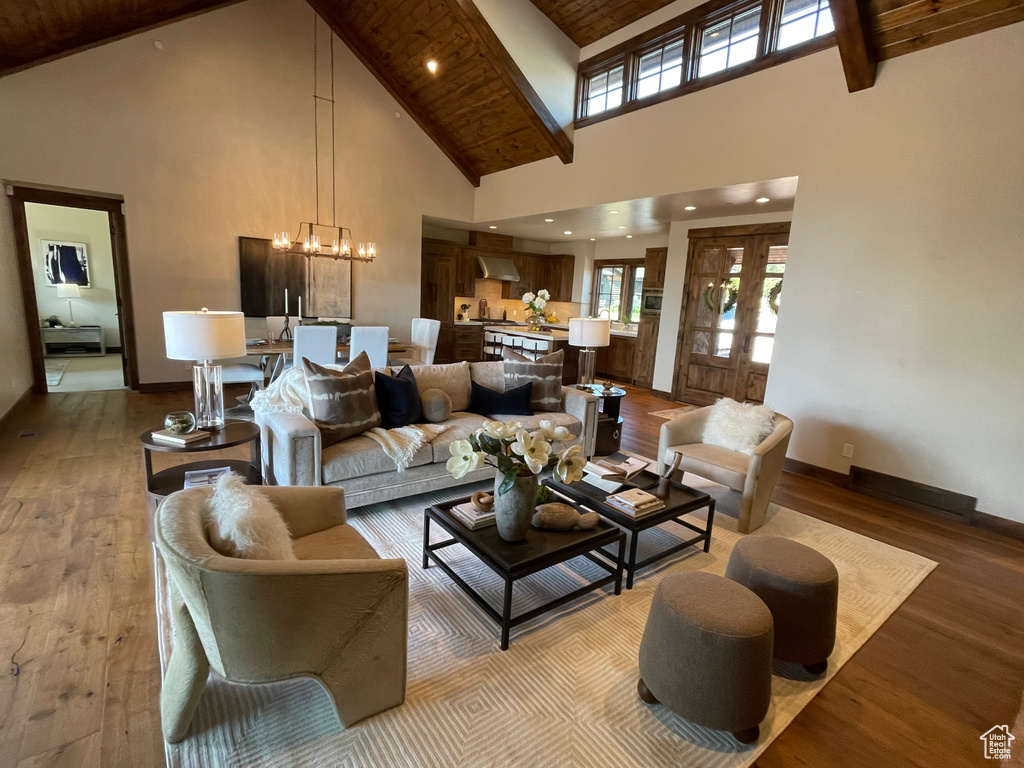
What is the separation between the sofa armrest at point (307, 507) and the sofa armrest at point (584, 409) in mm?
2314

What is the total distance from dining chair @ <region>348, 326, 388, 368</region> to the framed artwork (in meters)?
7.16

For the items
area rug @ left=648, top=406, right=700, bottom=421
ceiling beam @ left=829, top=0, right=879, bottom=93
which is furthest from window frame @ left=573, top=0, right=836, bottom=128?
area rug @ left=648, top=406, right=700, bottom=421

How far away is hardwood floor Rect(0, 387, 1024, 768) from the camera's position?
5.15 feet

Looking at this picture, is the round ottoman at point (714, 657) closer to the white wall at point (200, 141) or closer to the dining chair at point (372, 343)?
the dining chair at point (372, 343)

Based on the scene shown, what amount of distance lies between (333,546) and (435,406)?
5.37ft

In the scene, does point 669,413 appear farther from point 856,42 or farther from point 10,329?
point 10,329

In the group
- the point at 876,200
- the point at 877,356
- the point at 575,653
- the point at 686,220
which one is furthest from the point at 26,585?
the point at 686,220

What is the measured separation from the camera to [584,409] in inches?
156

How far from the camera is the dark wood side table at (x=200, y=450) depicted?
2459 millimetres

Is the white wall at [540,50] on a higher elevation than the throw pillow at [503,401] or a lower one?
higher

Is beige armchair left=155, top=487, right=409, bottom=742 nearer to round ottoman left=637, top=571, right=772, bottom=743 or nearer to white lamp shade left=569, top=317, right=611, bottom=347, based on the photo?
round ottoman left=637, top=571, right=772, bottom=743

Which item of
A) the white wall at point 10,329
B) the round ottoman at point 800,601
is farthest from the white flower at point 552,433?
the white wall at point 10,329

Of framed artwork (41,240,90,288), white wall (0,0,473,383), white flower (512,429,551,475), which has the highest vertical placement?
white wall (0,0,473,383)

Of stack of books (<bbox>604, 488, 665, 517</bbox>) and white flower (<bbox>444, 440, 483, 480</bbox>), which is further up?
white flower (<bbox>444, 440, 483, 480</bbox>)
